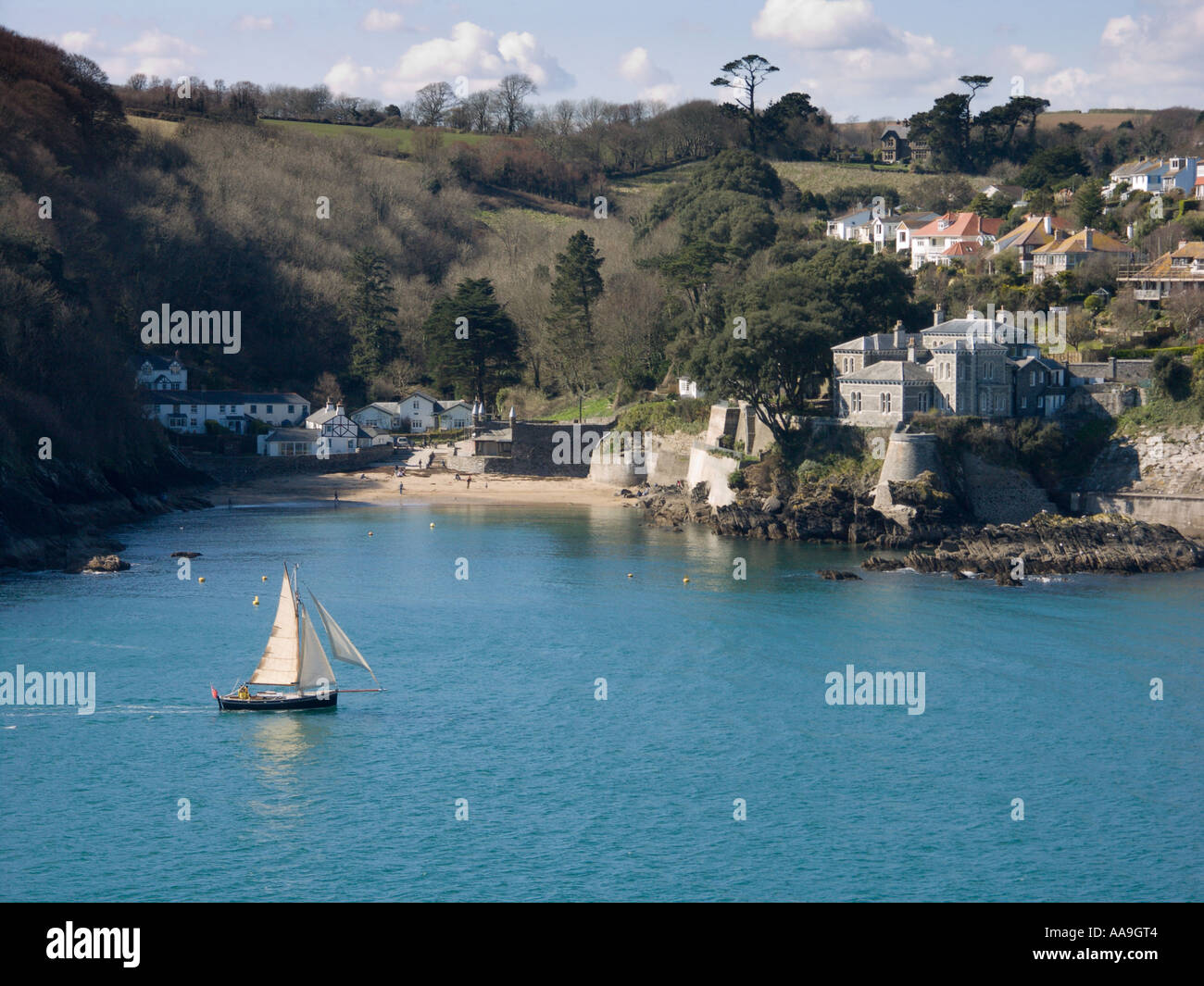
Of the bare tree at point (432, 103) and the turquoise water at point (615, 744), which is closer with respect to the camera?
the turquoise water at point (615, 744)

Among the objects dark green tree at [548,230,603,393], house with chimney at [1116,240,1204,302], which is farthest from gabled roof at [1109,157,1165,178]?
dark green tree at [548,230,603,393]

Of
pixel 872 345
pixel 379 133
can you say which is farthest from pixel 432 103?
pixel 872 345

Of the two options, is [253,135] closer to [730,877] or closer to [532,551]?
[532,551]

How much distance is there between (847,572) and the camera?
5994 cm

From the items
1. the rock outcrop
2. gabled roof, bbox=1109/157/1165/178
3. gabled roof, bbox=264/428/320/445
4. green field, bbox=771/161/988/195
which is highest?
green field, bbox=771/161/988/195

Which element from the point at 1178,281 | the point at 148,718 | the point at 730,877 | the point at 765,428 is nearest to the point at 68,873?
the point at 148,718

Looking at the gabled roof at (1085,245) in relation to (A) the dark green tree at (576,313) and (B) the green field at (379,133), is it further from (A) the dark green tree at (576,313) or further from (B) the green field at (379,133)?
(B) the green field at (379,133)

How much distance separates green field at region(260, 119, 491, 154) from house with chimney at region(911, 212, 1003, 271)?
6613 cm

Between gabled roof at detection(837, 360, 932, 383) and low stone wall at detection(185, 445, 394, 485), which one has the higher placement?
gabled roof at detection(837, 360, 932, 383)

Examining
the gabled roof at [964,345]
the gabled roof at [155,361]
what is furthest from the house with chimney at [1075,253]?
the gabled roof at [155,361]

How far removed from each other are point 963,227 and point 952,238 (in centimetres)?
150

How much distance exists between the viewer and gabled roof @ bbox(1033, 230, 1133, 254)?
294 ft

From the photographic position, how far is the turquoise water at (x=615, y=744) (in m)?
31.6

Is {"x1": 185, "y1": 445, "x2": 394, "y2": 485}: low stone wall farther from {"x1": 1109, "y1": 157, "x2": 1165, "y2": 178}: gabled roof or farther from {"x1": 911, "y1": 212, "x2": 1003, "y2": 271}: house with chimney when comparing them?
{"x1": 1109, "y1": 157, "x2": 1165, "y2": 178}: gabled roof
